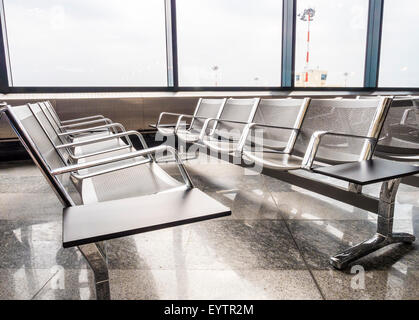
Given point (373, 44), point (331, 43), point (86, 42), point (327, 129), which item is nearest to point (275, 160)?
point (327, 129)

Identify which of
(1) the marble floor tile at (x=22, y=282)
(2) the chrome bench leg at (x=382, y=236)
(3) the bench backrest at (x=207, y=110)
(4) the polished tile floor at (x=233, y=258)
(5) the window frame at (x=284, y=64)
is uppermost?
(5) the window frame at (x=284, y=64)

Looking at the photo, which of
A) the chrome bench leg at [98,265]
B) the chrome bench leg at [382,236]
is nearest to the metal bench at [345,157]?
the chrome bench leg at [382,236]

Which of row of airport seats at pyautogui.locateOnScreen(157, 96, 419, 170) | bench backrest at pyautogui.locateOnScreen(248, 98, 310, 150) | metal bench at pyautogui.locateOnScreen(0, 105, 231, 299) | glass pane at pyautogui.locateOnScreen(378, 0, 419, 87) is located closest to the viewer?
metal bench at pyautogui.locateOnScreen(0, 105, 231, 299)

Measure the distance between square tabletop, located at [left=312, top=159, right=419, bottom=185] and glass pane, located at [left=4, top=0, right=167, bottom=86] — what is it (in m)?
4.04

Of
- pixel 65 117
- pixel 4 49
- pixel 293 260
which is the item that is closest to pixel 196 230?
pixel 293 260

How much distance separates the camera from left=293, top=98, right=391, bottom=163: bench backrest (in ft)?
5.32

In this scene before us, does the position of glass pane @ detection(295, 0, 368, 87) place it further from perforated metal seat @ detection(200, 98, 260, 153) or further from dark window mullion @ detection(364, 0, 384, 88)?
perforated metal seat @ detection(200, 98, 260, 153)

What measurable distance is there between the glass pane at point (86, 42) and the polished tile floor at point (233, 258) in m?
2.86

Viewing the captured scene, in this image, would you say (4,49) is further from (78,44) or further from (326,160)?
(326,160)

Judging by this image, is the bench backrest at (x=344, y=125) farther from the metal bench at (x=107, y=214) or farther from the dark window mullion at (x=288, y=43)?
the dark window mullion at (x=288, y=43)

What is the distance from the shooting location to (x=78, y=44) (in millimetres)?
4652

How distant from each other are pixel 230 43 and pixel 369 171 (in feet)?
14.1

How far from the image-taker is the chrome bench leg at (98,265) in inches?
35.8

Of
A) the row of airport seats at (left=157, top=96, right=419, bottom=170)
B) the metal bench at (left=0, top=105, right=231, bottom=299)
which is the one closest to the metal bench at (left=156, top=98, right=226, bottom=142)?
the row of airport seats at (left=157, top=96, right=419, bottom=170)
